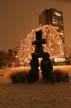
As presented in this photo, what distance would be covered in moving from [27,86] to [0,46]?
3203mm

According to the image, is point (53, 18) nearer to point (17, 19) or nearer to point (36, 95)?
point (17, 19)

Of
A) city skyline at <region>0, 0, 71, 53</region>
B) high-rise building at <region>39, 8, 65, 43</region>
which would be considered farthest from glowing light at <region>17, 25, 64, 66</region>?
high-rise building at <region>39, 8, 65, 43</region>

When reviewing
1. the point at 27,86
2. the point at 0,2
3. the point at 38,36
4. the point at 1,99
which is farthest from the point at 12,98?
the point at 0,2

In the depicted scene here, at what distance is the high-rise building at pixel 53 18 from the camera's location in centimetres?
600

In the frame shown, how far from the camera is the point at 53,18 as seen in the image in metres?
6.16

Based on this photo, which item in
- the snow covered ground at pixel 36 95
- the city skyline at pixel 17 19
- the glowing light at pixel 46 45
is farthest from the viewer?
the city skyline at pixel 17 19

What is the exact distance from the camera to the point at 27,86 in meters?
2.64

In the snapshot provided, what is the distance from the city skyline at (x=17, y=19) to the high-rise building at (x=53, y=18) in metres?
0.14

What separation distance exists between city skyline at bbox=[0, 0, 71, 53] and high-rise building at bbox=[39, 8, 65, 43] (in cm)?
14

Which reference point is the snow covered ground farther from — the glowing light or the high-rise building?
the high-rise building

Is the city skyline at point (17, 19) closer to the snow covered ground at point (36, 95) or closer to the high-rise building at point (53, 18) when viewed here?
the high-rise building at point (53, 18)

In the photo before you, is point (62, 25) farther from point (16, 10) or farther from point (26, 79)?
point (26, 79)

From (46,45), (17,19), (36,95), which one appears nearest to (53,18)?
(17,19)

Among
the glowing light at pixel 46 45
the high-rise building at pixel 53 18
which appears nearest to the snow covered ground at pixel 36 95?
the glowing light at pixel 46 45
